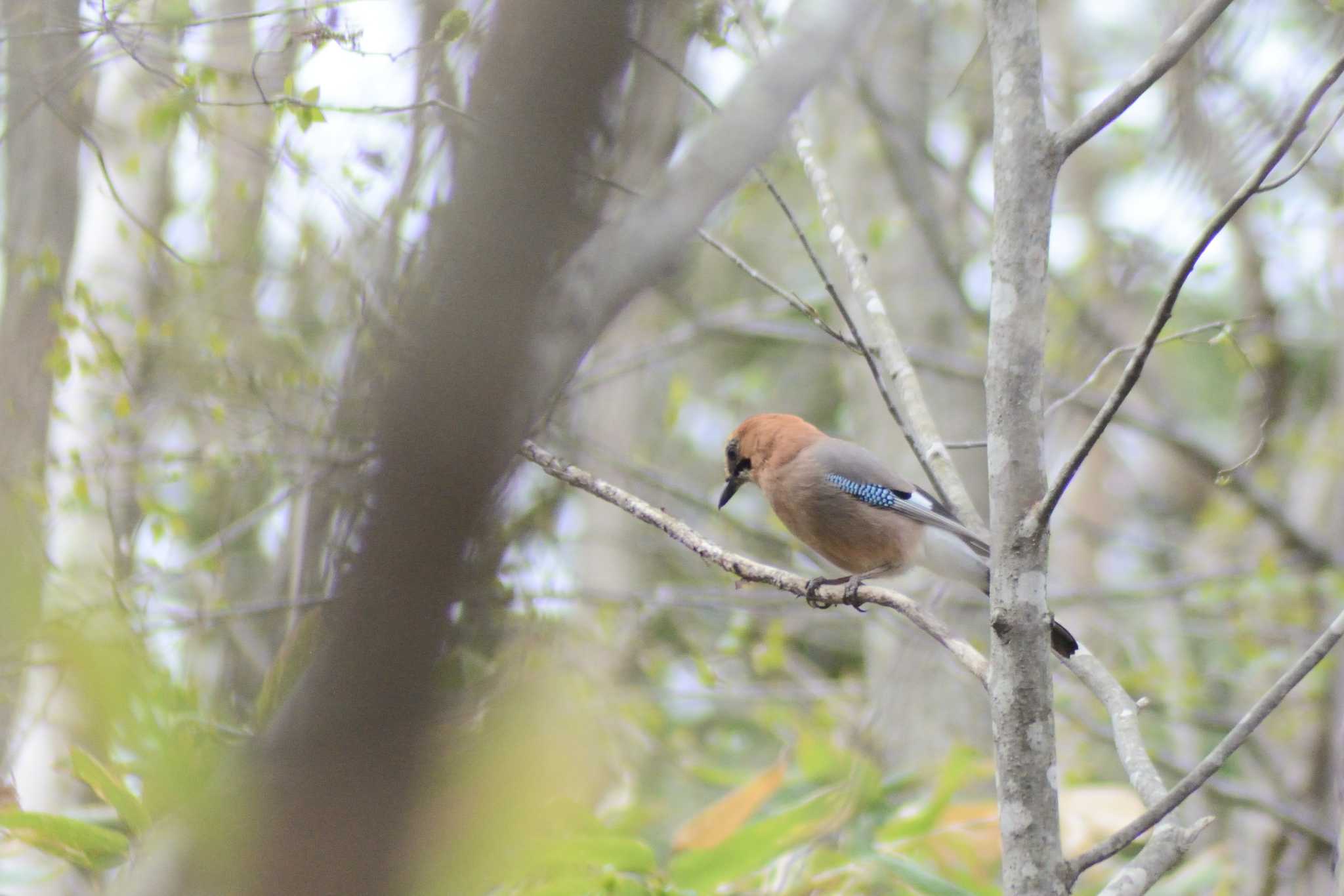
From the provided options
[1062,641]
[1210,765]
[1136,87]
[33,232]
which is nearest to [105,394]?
[33,232]

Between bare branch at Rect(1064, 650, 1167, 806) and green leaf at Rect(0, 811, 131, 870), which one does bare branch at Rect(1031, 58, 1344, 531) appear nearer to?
bare branch at Rect(1064, 650, 1167, 806)

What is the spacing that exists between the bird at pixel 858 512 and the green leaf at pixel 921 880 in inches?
55.5

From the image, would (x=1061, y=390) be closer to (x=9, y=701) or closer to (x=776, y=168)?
(x=776, y=168)

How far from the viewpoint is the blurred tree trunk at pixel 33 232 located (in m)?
4.39

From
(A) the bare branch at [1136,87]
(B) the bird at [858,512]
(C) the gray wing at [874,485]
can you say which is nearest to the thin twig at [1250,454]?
(A) the bare branch at [1136,87]

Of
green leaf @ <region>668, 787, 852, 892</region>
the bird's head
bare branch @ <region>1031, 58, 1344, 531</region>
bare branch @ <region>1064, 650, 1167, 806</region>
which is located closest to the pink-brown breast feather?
the bird's head

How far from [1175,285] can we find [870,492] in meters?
2.90

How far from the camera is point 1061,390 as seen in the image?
7055 mm

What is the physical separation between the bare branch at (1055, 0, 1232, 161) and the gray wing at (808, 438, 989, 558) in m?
2.57

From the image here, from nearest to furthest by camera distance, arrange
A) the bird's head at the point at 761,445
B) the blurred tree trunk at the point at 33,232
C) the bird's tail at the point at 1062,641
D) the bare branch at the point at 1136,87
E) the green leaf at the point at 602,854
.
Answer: the bare branch at the point at 1136,87
the bird's tail at the point at 1062,641
the green leaf at the point at 602,854
the blurred tree trunk at the point at 33,232
the bird's head at the point at 761,445

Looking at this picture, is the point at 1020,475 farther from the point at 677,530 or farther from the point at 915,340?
the point at 915,340

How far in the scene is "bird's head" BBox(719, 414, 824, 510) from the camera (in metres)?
5.25

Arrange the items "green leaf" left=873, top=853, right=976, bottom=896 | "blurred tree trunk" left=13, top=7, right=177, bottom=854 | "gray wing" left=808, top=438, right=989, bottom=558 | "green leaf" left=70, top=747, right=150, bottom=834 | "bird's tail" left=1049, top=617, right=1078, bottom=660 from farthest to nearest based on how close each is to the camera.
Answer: "gray wing" left=808, top=438, right=989, bottom=558, "blurred tree trunk" left=13, top=7, right=177, bottom=854, "green leaf" left=873, top=853, right=976, bottom=896, "bird's tail" left=1049, top=617, right=1078, bottom=660, "green leaf" left=70, top=747, right=150, bottom=834

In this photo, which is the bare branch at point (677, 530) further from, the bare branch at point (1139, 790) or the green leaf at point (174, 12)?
the green leaf at point (174, 12)
